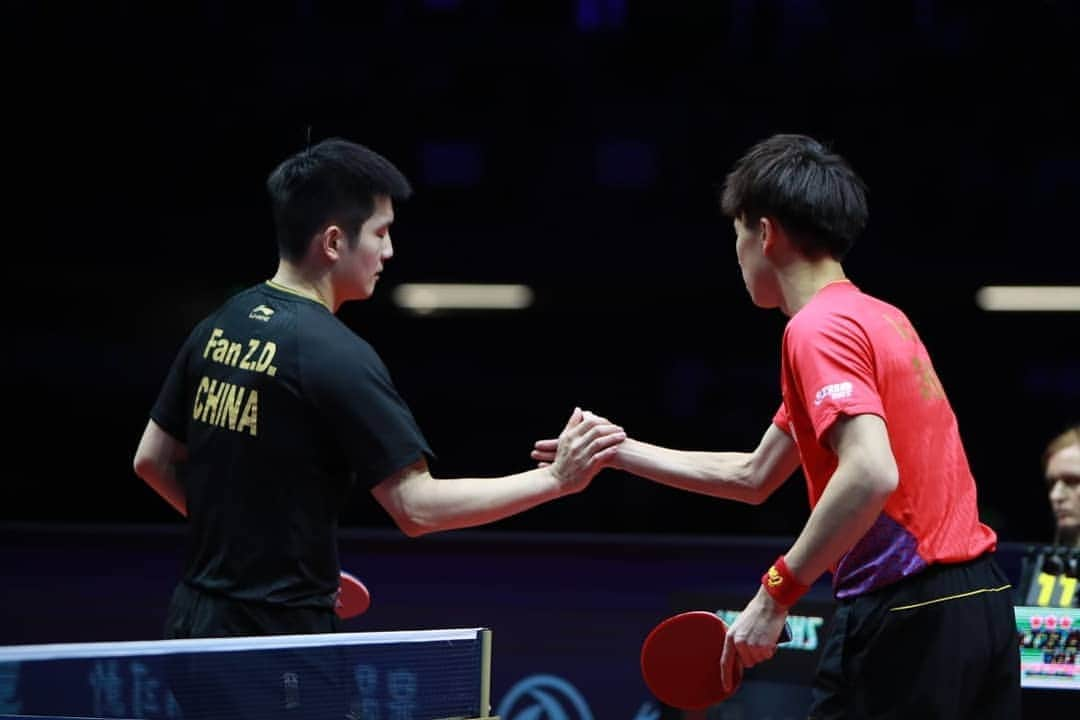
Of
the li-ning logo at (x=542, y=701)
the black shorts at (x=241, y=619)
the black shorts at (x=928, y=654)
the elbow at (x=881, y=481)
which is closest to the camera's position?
the elbow at (x=881, y=481)

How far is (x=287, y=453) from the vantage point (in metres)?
2.98

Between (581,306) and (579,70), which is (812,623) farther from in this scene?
(579,70)

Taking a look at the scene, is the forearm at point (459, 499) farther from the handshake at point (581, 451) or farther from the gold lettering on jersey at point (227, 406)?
the gold lettering on jersey at point (227, 406)

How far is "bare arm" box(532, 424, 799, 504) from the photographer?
11.3ft

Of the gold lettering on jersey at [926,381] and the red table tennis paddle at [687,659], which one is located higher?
the gold lettering on jersey at [926,381]

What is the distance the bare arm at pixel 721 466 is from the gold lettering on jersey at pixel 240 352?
0.80 m

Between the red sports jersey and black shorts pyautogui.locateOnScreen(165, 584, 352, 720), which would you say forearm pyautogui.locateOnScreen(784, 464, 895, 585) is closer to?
the red sports jersey

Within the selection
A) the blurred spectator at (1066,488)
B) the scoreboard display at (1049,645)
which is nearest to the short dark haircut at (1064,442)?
the blurred spectator at (1066,488)

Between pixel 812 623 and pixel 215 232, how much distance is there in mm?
4643

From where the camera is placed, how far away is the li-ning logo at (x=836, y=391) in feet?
8.61

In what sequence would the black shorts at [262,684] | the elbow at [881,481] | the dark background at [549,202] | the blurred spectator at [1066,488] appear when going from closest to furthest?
the black shorts at [262,684] → the elbow at [881,481] → the blurred spectator at [1066,488] → the dark background at [549,202]

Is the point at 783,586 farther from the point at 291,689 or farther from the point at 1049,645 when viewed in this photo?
the point at 1049,645

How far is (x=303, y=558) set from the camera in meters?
2.97

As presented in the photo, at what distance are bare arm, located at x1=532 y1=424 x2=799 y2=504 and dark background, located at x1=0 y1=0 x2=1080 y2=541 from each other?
419 cm
